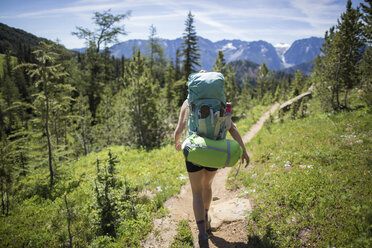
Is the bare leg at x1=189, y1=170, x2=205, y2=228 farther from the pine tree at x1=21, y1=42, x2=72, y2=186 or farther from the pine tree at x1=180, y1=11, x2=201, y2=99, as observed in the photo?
the pine tree at x1=180, y1=11, x2=201, y2=99

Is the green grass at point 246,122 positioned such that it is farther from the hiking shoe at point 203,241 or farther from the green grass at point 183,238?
the hiking shoe at point 203,241

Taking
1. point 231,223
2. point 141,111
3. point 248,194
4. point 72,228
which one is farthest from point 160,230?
point 141,111

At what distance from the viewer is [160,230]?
4199 mm

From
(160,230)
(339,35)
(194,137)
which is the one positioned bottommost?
(160,230)

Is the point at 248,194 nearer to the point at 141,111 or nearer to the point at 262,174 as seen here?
the point at 262,174

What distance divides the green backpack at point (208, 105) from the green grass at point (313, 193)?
7.70ft

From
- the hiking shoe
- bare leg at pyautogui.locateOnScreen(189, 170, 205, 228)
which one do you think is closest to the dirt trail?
the hiking shoe

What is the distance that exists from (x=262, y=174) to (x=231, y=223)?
7.44 feet

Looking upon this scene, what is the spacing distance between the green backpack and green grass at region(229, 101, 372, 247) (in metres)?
2.35

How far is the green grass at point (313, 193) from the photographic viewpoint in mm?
3131

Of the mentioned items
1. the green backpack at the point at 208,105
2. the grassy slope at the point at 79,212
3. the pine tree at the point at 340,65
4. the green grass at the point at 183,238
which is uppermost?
the pine tree at the point at 340,65

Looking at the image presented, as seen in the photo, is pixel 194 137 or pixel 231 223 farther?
pixel 231 223

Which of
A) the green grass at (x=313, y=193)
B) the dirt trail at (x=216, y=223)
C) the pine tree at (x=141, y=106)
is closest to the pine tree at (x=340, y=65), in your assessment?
the green grass at (x=313, y=193)

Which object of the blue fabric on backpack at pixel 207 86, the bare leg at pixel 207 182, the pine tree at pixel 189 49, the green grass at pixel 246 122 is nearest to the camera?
the blue fabric on backpack at pixel 207 86
